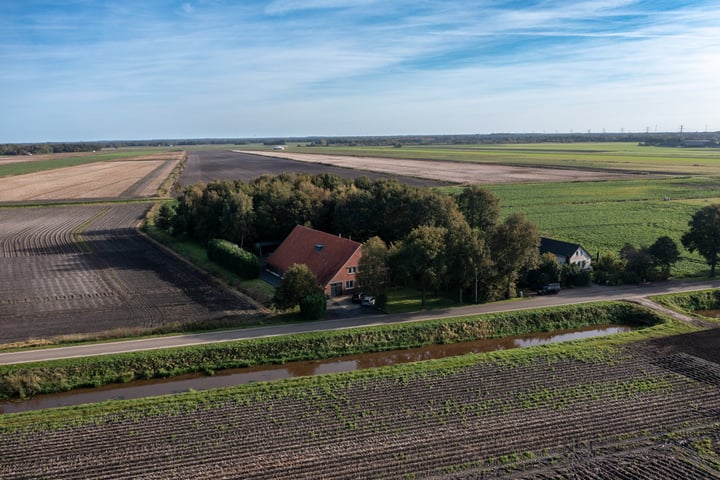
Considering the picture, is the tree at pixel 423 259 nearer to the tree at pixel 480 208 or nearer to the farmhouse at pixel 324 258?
the farmhouse at pixel 324 258

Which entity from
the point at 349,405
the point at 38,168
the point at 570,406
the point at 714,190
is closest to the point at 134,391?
the point at 349,405

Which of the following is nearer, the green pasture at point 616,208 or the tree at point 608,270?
the tree at point 608,270

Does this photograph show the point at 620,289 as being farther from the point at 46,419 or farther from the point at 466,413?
the point at 46,419

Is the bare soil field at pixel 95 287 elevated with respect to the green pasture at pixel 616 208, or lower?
lower

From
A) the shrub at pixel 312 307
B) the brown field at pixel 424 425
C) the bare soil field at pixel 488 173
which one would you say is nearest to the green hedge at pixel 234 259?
the brown field at pixel 424 425

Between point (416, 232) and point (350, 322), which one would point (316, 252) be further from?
point (350, 322)

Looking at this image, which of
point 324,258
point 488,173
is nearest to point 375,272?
point 324,258
